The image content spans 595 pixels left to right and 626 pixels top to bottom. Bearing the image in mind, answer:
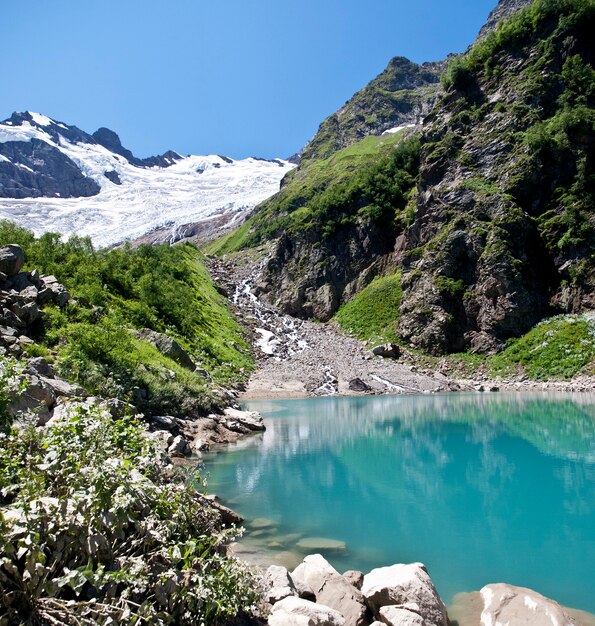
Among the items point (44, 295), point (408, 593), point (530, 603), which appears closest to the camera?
point (408, 593)

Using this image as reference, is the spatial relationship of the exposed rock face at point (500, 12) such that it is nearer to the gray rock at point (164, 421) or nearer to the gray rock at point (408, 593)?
the gray rock at point (164, 421)

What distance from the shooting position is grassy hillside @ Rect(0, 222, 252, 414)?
22.5 m

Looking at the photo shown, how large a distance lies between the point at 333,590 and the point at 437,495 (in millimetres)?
8762

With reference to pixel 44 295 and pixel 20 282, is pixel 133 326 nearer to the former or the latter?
pixel 44 295

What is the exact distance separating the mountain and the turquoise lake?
2773 centimetres

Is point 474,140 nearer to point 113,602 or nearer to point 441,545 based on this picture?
point 441,545

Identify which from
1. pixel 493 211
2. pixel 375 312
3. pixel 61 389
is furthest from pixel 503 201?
pixel 61 389

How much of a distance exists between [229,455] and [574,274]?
159ft

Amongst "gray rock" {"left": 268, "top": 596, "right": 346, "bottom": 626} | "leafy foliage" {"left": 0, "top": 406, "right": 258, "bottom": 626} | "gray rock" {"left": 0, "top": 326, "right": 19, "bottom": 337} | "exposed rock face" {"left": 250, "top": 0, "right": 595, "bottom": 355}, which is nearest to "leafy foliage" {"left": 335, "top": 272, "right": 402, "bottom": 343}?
"exposed rock face" {"left": 250, "top": 0, "right": 595, "bottom": 355}

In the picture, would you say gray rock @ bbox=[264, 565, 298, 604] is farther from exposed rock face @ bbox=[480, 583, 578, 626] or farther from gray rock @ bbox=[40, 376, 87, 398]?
gray rock @ bbox=[40, 376, 87, 398]

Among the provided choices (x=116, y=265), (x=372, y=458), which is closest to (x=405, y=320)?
(x=116, y=265)

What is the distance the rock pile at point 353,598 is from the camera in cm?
694

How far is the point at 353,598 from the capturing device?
315 inches

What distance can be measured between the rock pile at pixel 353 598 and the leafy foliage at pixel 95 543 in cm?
98
